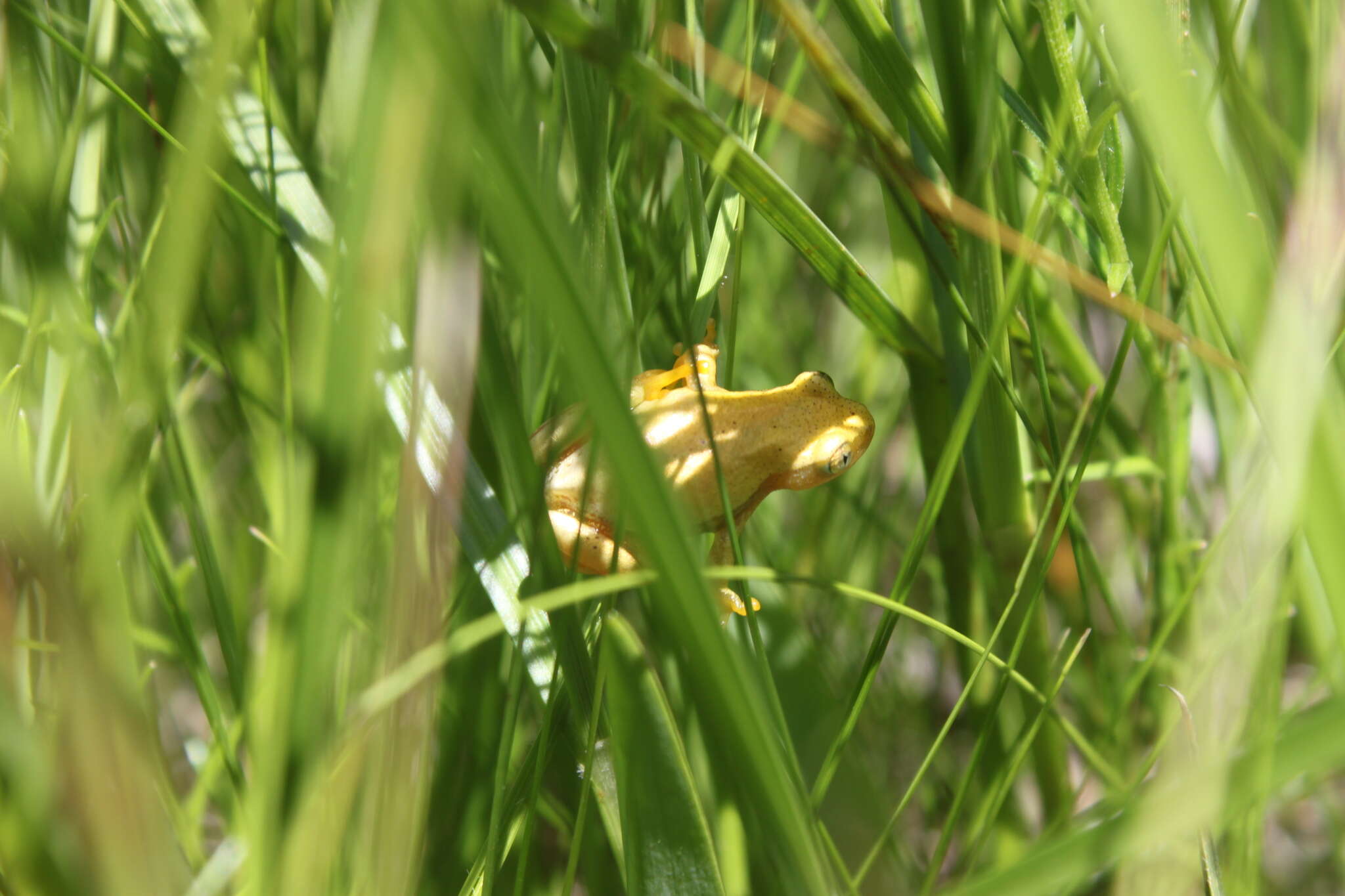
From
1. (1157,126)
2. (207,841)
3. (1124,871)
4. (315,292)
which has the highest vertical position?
(315,292)

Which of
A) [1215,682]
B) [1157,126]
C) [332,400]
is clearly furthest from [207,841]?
[1157,126]

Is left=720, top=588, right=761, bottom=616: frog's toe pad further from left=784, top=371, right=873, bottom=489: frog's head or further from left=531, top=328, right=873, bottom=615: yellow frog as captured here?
left=784, top=371, right=873, bottom=489: frog's head

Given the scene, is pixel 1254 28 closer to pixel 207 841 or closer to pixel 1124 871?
pixel 1124 871

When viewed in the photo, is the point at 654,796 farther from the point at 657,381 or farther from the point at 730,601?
the point at 657,381

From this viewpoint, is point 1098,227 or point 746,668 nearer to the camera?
point 746,668

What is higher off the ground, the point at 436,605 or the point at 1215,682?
the point at 436,605

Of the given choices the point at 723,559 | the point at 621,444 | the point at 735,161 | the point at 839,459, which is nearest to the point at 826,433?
the point at 839,459

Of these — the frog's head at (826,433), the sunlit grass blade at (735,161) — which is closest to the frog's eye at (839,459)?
the frog's head at (826,433)

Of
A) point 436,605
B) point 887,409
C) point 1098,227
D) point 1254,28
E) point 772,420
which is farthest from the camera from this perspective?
point 887,409

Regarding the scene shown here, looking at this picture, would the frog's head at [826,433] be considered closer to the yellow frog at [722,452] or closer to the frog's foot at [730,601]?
the yellow frog at [722,452]
